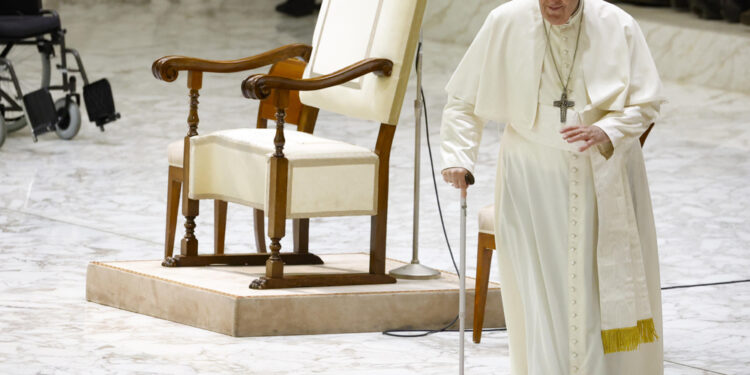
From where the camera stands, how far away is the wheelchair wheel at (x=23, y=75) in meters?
8.75

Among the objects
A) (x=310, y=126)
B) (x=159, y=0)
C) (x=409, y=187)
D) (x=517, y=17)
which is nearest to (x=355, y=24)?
(x=310, y=126)

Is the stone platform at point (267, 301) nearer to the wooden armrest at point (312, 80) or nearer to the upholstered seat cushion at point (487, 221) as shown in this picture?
the upholstered seat cushion at point (487, 221)

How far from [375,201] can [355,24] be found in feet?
2.16

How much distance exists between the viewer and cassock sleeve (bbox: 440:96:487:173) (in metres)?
3.63

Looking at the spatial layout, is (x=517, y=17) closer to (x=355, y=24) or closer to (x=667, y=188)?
(x=355, y=24)

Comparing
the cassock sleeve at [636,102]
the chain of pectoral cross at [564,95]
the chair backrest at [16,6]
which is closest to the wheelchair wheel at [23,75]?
the chair backrest at [16,6]

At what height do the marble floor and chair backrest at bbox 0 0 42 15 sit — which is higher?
chair backrest at bbox 0 0 42 15

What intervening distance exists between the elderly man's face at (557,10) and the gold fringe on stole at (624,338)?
77cm

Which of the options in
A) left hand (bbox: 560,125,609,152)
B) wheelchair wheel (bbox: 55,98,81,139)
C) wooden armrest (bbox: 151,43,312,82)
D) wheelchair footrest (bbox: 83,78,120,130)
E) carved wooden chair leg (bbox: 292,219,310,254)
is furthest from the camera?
wheelchair wheel (bbox: 55,98,81,139)

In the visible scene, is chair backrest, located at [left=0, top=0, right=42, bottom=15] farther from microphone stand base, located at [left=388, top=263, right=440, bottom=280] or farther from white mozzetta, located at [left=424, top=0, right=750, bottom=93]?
white mozzetta, located at [left=424, top=0, right=750, bottom=93]

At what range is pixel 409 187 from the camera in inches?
298

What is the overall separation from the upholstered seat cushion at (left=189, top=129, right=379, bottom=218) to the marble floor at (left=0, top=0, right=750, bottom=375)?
465 millimetres

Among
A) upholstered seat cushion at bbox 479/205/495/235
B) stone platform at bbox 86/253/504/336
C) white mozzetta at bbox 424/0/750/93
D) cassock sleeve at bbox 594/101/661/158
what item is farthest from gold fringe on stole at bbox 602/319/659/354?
white mozzetta at bbox 424/0/750/93

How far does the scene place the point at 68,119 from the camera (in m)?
8.77
